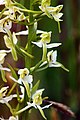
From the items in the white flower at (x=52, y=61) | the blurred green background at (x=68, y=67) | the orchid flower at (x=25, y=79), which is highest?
the white flower at (x=52, y=61)

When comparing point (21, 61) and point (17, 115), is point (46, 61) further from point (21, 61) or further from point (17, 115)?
point (21, 61)

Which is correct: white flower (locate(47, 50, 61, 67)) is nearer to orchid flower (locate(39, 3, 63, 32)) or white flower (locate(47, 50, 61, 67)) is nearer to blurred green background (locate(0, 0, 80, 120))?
orchid flower (locate(39, 3, 63, 32))

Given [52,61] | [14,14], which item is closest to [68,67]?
[52,61]

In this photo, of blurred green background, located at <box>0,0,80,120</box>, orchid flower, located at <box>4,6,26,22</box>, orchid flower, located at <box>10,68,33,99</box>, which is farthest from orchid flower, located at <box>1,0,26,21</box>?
blurred green background, located at <box>0,0,80,120</box>

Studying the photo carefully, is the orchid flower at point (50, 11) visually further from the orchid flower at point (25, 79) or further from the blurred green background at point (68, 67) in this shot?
the blurred green background at point (68, 67)

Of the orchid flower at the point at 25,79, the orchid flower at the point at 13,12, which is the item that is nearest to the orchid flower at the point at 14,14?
the orchid flower at the point at 13,12

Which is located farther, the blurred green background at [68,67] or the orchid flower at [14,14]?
the blurred green background at [68,67]

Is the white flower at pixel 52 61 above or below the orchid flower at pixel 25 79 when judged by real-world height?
above

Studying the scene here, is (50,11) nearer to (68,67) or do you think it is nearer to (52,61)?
(52,61)
